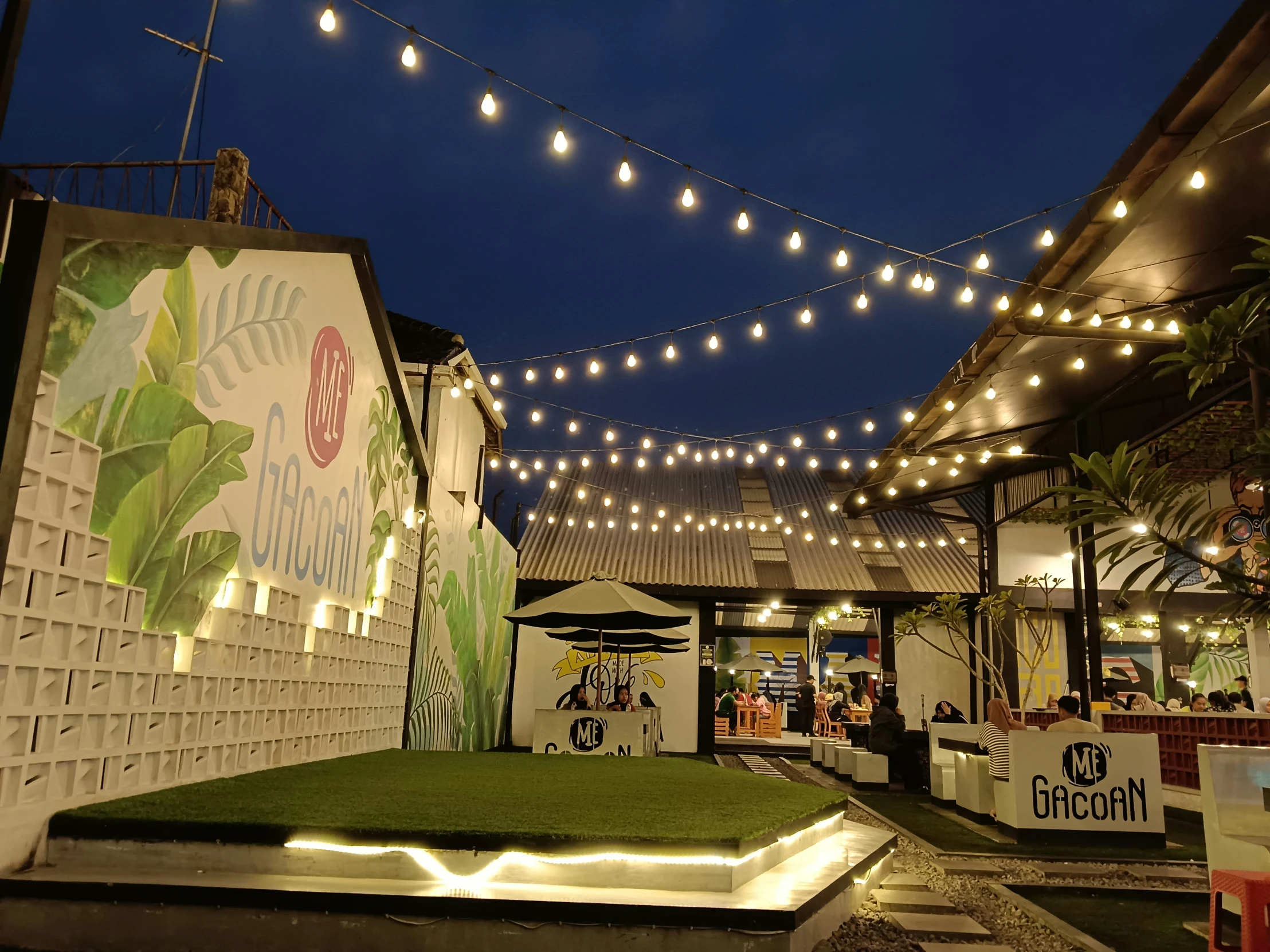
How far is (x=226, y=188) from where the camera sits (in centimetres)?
547

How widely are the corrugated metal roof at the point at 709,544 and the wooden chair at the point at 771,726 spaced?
16.4 feet

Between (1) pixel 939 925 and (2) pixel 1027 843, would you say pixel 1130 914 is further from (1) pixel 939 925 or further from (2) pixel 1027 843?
(2) pixel 1027 843

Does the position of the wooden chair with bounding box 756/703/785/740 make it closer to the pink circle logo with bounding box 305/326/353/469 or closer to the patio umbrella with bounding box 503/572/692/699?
the patio umbrella with bounding box 503/572/692/699

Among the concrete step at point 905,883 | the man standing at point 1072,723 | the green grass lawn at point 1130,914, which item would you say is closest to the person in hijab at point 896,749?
the man standing at point 1072,723

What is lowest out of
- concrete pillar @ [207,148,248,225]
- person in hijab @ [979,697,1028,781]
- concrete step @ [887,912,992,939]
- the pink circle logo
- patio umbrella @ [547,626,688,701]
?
concrete step @ [887,912,992,939]

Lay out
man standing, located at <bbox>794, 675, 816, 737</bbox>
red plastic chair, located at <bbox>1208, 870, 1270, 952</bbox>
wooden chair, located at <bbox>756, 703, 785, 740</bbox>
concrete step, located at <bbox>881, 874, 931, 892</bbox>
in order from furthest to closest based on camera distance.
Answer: wooden chair, located at <bbox>756, 703, 785, 740</bbox>, man standing, located at <bbox>794, 675, 816, 737</bbox>, concrete step, located at <bbox>881, 874, 931, 892</bbox>, red plastic chair, located at <bbox>1208, 870, 1270, 952</bbox>

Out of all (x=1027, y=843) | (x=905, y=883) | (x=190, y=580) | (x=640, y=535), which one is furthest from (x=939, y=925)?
(x=640, y=535)

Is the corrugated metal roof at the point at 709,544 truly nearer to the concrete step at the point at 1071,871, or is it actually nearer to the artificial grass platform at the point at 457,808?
the artificial grass platform at the point at 457,808

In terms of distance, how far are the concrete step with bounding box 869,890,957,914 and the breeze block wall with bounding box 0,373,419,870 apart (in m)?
3.83

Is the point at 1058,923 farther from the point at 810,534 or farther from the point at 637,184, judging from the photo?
the point at 810,534

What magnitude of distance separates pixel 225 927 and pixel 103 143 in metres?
63.4

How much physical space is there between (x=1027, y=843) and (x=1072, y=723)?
1.00 meters

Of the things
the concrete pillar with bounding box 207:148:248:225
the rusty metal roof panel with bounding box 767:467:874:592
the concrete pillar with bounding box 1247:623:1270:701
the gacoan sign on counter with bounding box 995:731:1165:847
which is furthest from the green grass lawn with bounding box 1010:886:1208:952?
the rusty metal roof panel with bounding box 767:467:874:592

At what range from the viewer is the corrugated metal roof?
1586 centimetres
